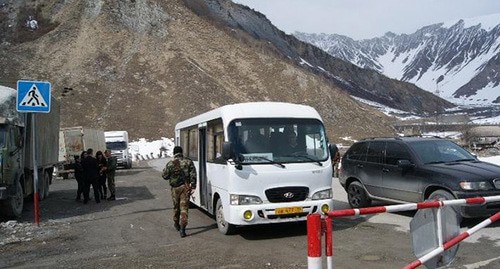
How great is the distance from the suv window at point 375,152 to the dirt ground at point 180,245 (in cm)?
179

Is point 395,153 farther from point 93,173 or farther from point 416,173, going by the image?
point 93,173

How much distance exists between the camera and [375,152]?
40.0 ft

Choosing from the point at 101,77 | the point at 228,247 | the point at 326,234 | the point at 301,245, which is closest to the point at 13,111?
the point at 228,247

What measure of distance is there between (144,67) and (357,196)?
51.7m

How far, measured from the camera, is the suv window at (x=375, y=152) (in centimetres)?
1197

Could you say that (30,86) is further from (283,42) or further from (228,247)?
(283,42)

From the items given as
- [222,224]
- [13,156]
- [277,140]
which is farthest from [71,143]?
[277,140]

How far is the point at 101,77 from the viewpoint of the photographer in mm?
58688

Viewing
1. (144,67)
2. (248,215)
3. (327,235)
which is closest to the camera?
(327,235)

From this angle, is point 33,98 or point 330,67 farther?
point 330,67

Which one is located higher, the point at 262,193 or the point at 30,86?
the point at 30,86

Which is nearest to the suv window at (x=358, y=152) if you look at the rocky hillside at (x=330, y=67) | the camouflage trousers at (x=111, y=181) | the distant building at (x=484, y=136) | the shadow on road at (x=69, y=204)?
the shadow on road at (x=69, y=204)

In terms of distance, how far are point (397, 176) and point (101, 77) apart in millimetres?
52290

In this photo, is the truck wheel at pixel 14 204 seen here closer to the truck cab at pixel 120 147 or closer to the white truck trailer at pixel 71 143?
the white truck trailer at pixel 71 143
